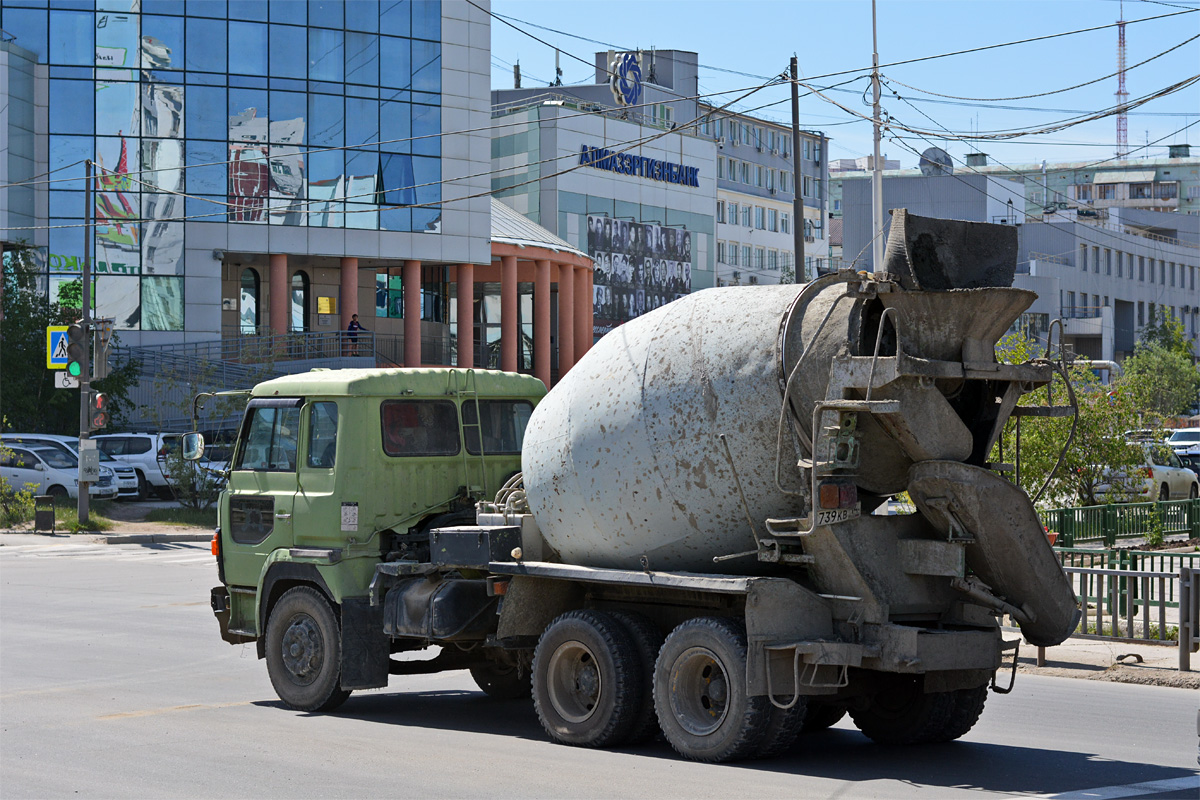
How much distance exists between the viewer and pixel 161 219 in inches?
1998

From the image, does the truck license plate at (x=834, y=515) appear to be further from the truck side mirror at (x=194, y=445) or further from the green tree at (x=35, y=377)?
the green tree at (x=35, y=377)

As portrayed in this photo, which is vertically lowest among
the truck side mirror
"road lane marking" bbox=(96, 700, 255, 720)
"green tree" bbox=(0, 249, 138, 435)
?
"road lane marking" bbox=(96, 700, 255, 720)

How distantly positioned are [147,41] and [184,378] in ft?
42.2

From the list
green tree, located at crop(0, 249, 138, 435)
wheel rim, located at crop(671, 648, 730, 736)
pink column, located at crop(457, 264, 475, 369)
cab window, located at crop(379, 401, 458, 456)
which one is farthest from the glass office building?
wheel rim, located at crop(671, 648, 730, 736)

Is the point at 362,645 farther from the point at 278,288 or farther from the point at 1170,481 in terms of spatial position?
the point at 278,288

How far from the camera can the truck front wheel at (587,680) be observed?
367 inches

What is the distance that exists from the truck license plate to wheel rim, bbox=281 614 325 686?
15.2 ft

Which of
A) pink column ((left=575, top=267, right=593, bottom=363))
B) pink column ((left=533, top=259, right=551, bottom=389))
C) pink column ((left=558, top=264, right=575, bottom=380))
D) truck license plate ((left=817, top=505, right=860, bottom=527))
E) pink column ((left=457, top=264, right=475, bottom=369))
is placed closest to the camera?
truck license plate ((left=817, top=505, right=860, bottom=527))

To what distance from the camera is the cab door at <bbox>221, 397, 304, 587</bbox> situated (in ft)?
38.1

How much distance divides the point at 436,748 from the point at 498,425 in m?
3.18

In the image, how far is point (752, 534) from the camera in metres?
9.00

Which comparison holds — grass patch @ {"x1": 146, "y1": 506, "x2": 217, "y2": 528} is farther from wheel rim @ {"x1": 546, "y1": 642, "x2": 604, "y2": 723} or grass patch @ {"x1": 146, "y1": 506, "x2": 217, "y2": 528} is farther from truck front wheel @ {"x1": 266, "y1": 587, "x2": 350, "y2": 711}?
wheel rim @ {"x1": 546, "y1": 642, "x2": 604, "y2": 723}

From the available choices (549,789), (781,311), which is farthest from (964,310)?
(549,789)

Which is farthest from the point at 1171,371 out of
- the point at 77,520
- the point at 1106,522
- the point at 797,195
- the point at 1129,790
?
the point at 1129,790
